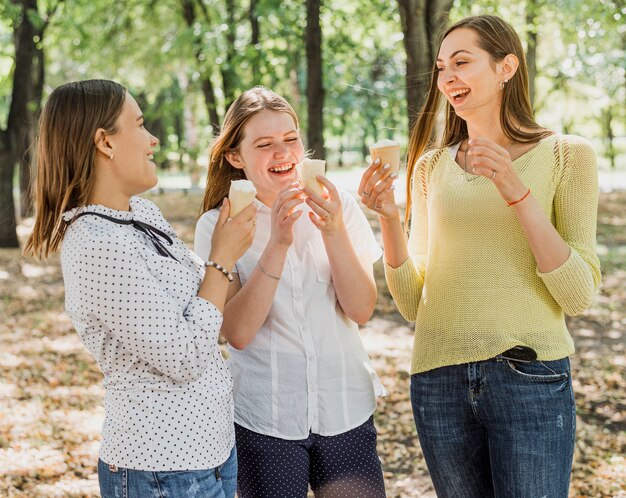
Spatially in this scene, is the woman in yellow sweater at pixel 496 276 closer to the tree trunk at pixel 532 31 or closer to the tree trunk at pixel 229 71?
the tree trunk at pixel 532 31

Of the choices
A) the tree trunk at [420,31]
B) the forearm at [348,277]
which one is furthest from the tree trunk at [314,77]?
the forearm at [348,277]

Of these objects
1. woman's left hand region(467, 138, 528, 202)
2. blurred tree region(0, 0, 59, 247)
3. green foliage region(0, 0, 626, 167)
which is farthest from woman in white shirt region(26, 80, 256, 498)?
blurred tree region(0, 0, 59, 247)

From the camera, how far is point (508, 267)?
2.53 meters

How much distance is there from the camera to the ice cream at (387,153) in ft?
8.77

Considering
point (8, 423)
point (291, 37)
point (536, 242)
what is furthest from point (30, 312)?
point (536, 242)

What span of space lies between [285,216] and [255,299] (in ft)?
0.99

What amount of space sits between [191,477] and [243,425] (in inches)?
17.8

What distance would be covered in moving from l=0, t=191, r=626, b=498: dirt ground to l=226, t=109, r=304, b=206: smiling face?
311 cm

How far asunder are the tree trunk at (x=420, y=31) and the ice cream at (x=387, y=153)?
3.92 metres

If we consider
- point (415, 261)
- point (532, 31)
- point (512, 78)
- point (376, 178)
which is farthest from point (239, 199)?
point (532, 31)

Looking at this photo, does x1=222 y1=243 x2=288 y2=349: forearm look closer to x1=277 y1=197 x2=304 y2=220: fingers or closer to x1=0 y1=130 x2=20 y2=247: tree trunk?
x1=277 y1=197 x2=304 y2=220: fingers

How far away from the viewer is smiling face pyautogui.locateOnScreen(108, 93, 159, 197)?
2.29 meters

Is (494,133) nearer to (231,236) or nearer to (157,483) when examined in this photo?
(231,236)

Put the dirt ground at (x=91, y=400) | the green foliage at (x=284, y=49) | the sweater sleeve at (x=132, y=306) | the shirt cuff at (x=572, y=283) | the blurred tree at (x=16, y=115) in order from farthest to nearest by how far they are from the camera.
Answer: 1. the blurred tree at (x=16, y=115)
2. the green foliage at (x=284, y=49)
3. the dirt ground at (x=91, y=400)
4. the shirt cuff at (x=572, y=283)
5. the sweater sleeve at (x=132, y=306)
